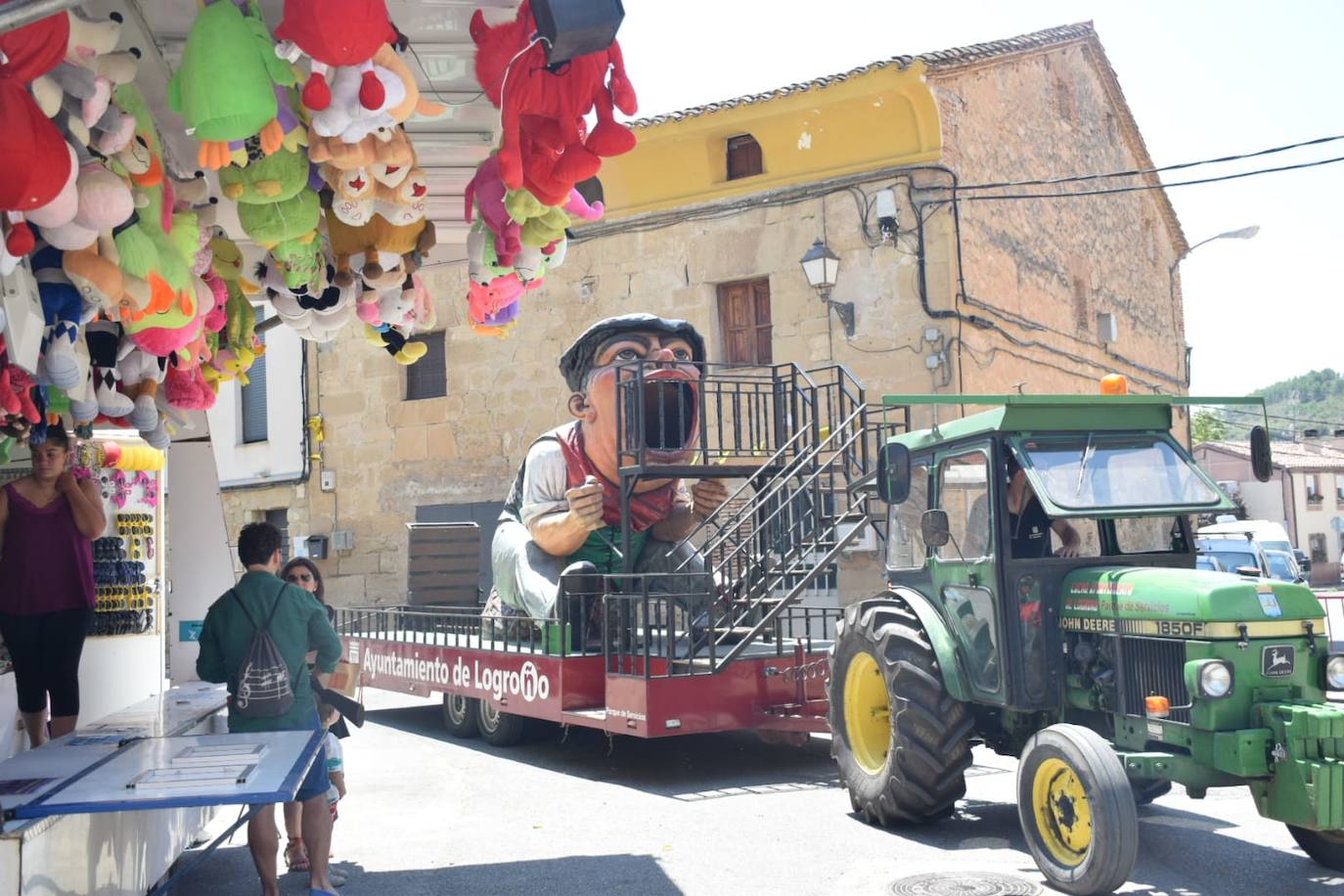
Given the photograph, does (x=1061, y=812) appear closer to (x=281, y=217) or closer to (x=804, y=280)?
(x=281, y=217)

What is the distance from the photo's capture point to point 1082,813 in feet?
17.9

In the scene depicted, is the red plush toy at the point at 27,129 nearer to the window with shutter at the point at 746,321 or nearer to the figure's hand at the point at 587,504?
the figure's hand at the point at 587,504

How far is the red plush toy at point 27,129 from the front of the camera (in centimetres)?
358

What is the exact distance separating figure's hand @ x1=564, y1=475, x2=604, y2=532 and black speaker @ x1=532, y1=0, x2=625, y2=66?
561 cm

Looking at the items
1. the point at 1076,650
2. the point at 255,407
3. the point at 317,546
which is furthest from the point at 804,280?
the point at 1076,650

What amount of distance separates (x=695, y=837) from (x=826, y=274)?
32.2 ft

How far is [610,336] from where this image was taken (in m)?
10.5

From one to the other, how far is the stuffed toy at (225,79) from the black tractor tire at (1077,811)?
3.95m

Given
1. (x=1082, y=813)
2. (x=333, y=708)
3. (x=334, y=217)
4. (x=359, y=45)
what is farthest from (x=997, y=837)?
(x=359, y=45)

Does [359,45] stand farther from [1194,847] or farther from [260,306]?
[1194,847]

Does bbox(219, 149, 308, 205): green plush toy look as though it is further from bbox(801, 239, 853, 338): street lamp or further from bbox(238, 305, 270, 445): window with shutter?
bbox(238, 305, 270, 445): window with shutter

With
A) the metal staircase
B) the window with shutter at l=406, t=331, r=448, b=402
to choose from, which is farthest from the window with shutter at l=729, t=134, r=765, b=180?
the metal staircase

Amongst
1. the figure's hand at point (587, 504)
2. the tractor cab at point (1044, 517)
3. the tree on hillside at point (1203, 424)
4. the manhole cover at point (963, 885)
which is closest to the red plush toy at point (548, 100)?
the tractor cab at point (1044, 517)

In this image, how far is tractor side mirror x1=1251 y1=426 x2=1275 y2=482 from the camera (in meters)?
6.26
